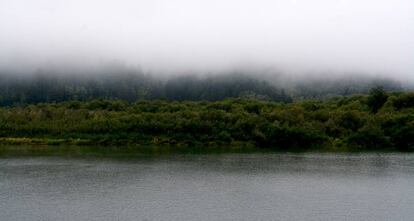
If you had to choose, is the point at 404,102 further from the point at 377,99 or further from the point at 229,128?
the point at 229,128

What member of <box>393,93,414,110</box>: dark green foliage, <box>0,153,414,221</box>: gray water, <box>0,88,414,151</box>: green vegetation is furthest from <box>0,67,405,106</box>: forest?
<box>0,153,414,221</box>: gray water

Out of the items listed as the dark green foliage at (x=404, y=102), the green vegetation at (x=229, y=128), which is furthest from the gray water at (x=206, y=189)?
the dark green foliage at (x=404, y=102)

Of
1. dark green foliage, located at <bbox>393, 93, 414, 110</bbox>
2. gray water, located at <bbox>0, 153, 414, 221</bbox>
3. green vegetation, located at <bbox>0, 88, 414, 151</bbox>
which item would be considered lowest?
gray water, located at <bbox>0, 153, 414, 221</bbox>

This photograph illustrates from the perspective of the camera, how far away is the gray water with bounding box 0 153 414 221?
29078mm

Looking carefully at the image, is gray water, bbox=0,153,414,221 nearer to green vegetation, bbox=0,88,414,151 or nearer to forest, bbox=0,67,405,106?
green vegetation, bbox=0,88,414,151

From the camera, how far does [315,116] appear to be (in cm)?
7988

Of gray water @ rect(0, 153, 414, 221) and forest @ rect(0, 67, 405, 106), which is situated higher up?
forest @ rect(0, 67, 405, 106)

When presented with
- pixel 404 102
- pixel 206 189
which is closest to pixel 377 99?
pixel 404 102

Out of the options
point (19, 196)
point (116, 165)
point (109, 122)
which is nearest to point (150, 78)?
point (109, 122)

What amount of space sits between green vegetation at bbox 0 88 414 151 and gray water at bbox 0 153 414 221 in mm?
17315

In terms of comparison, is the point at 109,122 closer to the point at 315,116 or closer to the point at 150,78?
the point at 315,116

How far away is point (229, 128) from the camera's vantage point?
74.1 meters

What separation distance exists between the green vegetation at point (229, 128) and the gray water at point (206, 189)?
56.8 feet

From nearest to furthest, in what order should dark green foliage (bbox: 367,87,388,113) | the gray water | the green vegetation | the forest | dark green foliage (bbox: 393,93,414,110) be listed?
the gray water, the green vegetation, dark green foliage (bbox: 393,93,414,110), dark green foliage (bbox: 367,87,388,113), the forest
